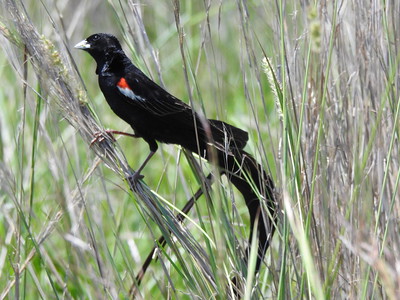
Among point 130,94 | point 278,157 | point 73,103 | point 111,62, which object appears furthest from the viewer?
point 111,62

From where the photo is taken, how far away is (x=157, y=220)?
1.98m

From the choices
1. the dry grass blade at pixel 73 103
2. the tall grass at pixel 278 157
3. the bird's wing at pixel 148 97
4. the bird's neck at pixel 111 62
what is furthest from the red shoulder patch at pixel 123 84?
the dry grass blade at pixel 73 103

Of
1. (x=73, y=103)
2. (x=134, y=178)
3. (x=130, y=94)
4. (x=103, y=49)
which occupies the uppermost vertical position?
(x=103, y=49)

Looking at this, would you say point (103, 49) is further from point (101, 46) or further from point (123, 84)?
point (123, 84)

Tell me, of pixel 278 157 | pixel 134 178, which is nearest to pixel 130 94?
pixel 134 178

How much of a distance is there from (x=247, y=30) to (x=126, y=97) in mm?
749

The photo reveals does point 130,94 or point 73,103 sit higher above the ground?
point 130,94

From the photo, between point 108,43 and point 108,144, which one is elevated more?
point 108,43

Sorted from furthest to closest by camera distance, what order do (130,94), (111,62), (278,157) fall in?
(111,62)
(130,94)
(278,157)

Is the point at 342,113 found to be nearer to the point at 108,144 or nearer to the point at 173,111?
the point at 173,111

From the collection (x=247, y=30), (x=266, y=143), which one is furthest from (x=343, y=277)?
(x=266, y=143)

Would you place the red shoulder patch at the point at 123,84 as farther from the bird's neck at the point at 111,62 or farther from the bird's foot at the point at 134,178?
the bird's foot at the point at 134,178

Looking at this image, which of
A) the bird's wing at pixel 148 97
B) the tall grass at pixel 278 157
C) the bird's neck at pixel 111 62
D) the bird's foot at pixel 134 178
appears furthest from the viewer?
the bird's neck at pixel 111 62

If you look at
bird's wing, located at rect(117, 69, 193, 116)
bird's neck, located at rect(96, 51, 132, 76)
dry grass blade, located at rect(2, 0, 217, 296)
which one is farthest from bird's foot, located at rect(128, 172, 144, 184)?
bird's neck, located at rect(96, 51, 132, 76)
